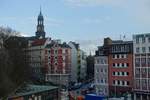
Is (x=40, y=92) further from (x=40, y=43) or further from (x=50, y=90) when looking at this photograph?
(x=40, y=43)

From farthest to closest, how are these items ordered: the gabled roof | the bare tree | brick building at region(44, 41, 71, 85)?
the gabled roof → brick building at region(44, 41, 71, 85) → the bare tree

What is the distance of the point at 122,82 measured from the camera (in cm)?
6053

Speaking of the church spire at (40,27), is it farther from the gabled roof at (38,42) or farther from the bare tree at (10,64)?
the bare tree at (10,64)

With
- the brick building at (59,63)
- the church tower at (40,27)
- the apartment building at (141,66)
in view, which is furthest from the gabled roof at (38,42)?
the apartment building at (141,66)

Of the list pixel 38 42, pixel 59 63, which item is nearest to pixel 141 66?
pixel 59 63

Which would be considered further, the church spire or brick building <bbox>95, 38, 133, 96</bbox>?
the church spire

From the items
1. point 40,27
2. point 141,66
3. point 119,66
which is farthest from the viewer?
point 40,27

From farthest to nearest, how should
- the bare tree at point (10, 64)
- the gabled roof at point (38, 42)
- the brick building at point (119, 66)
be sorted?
the gabled roof at point (38, 42) < the brick building at point (119, 66) < the bare tree at point (10, 64)

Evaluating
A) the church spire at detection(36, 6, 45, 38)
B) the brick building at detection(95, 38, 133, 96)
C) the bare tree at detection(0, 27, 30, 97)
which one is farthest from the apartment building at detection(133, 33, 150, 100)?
the church spire at detection(36, 6, 45, 38)

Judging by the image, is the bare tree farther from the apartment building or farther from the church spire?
the church spire

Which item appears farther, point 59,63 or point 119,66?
point 59,63

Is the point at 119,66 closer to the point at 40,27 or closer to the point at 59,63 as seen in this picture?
the point at 59,63

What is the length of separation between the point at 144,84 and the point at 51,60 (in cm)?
3867

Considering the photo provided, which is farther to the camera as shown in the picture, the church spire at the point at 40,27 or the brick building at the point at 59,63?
the church spire at the point at 40,27
